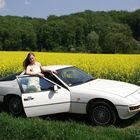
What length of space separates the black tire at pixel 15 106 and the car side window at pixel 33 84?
0.73m

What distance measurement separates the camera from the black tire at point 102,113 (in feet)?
29.1

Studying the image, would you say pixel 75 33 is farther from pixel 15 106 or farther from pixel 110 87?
pixel 110 87

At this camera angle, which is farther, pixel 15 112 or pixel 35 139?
pixel 15 112

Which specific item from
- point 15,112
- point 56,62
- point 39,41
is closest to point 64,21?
point 39,41

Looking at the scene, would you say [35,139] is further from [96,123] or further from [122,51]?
[122,51]

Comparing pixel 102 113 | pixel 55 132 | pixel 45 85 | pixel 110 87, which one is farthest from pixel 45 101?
pixel 55 132

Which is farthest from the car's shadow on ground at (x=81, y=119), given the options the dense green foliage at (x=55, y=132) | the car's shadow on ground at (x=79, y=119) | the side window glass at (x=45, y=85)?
the dense green foliage at (x=55, y=132)

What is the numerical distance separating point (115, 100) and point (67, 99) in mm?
1143

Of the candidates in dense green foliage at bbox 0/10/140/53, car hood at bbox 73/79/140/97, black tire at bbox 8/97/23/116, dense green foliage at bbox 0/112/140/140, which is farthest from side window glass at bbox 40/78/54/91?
dense green foliage at bbox 0/10/140/53

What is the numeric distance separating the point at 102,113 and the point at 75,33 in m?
72.0

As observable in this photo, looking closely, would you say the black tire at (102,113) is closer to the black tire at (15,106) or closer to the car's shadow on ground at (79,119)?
the car's shadow on ground at (79,119)

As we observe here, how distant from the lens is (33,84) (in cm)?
959

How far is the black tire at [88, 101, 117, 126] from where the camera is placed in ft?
29.1

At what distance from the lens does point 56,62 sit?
19.0 metres
